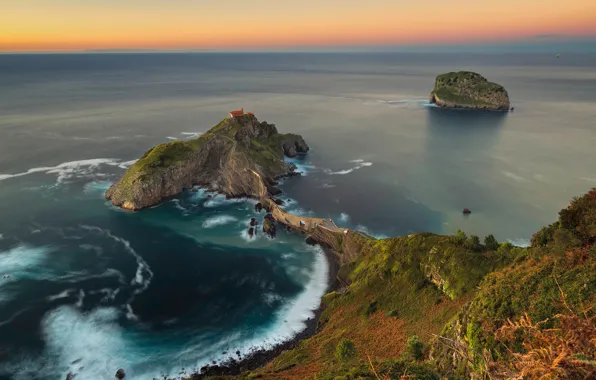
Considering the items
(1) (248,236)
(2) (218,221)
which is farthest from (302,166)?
(1) (248,236)

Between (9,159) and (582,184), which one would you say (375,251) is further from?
(9,159)

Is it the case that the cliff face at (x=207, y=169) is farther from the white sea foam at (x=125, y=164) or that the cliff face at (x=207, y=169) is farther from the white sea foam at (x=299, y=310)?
the white sea foam at (x=299, y=310)

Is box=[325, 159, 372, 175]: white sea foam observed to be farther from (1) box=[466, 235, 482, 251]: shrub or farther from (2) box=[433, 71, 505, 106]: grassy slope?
(2) box=[433, 71, 505, 106]: grassy slope

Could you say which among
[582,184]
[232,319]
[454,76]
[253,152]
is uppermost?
[454,76]

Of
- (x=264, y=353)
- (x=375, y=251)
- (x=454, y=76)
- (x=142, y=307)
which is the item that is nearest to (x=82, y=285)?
(x=142, y=307)

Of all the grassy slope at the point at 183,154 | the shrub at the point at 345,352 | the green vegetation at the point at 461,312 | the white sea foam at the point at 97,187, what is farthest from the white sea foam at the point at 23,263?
the shrub at the point at 345,352

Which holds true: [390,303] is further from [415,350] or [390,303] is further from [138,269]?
[138,269]
